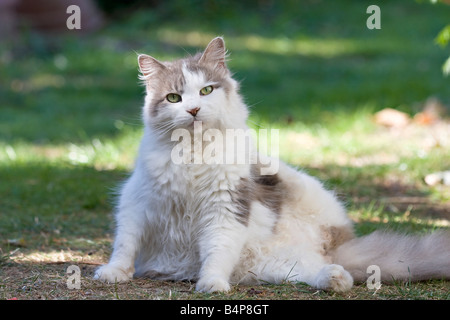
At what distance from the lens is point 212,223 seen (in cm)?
303

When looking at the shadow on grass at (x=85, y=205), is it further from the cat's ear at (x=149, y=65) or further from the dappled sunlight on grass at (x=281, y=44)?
the dappled sunlight on grass at (x=281, y=44)

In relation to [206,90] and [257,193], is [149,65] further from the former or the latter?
[257,193]

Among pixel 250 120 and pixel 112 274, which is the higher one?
pixel 250 120

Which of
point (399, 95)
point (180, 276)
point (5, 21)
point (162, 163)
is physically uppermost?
point (5, 21)

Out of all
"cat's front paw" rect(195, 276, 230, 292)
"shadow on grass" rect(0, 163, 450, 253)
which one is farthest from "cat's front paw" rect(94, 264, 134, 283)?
"shadow on grass" rect(0, 163, 450, 253)

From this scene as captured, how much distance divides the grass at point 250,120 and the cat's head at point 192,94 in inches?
30.6

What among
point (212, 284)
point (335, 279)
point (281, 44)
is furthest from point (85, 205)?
point (281, 44)

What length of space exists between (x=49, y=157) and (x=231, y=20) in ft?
20.7

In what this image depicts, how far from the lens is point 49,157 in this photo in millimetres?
5961

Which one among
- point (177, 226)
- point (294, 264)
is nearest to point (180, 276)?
point (177, 226)

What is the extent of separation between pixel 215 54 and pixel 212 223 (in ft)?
2.73

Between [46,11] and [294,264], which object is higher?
[46,11]

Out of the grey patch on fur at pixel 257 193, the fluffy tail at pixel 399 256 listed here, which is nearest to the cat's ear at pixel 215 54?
the grey patch on fur at pixel 257 193

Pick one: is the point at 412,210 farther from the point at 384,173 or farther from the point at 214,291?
the point at 214,291
